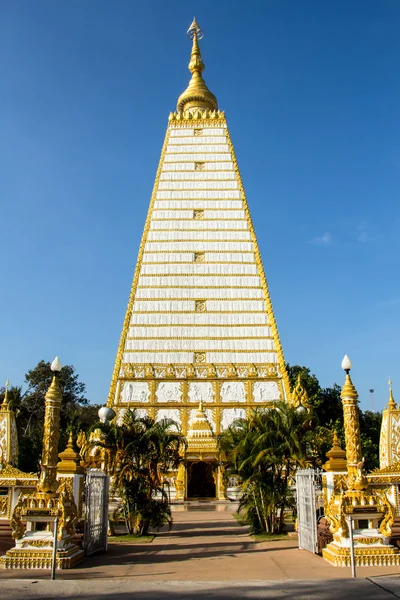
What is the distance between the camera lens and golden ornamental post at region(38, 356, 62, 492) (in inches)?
368

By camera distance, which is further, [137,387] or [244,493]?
[137,387]

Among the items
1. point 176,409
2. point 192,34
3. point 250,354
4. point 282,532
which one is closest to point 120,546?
point 282,532

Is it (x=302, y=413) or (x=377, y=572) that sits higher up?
(x=302, y=413)

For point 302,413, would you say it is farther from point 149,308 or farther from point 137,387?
point 149,308

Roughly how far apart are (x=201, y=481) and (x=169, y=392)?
4.95 m

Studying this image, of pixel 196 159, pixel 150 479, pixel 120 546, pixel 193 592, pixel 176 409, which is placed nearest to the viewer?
pixel 193 592

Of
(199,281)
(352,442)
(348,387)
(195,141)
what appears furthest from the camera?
(195,141)

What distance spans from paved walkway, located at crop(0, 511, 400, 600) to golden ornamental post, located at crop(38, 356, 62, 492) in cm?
149

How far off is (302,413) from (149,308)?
18618 mm

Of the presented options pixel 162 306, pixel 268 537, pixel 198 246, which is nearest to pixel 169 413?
pixel 162 306

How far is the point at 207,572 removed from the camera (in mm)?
8430

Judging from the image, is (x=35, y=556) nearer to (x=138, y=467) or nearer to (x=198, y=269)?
(x=138, y=467)

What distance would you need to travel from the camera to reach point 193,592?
667 cm

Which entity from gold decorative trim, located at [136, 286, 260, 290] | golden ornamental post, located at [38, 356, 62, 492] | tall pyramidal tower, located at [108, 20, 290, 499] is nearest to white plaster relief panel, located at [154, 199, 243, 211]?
tall pyramidal tower, located at [108, 20, 290, 499]
